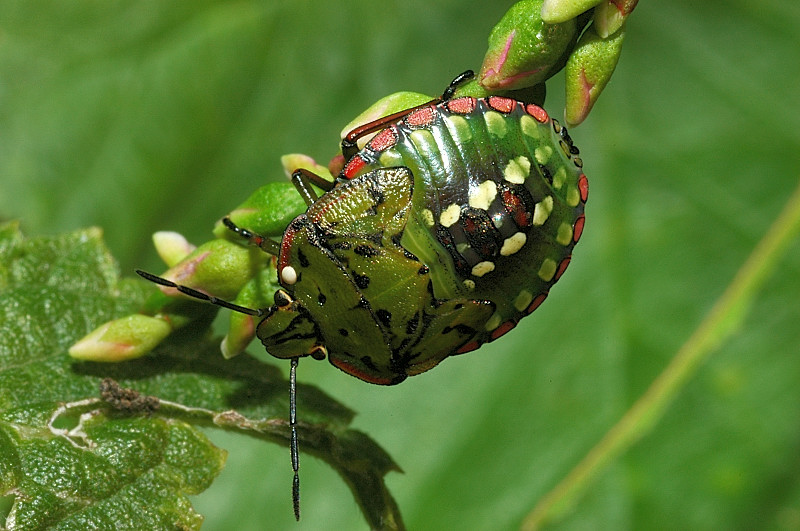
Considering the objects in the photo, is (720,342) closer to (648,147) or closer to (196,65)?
(648,147)

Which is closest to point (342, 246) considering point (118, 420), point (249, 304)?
point (249, 304)

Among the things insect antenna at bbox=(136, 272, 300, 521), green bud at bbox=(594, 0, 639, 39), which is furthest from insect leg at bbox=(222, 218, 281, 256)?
green bud at bbox=(594, 0, 639, 39)

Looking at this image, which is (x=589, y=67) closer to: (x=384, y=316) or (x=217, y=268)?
(x=384, y=316)

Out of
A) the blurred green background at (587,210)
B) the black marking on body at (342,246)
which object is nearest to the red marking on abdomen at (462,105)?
the black marking on body at (342,246)

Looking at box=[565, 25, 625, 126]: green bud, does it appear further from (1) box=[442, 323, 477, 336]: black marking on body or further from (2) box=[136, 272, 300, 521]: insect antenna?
(2) box=[136, 272, 300, 521]: insect antenna

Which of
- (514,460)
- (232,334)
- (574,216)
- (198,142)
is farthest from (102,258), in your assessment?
(514,460)
